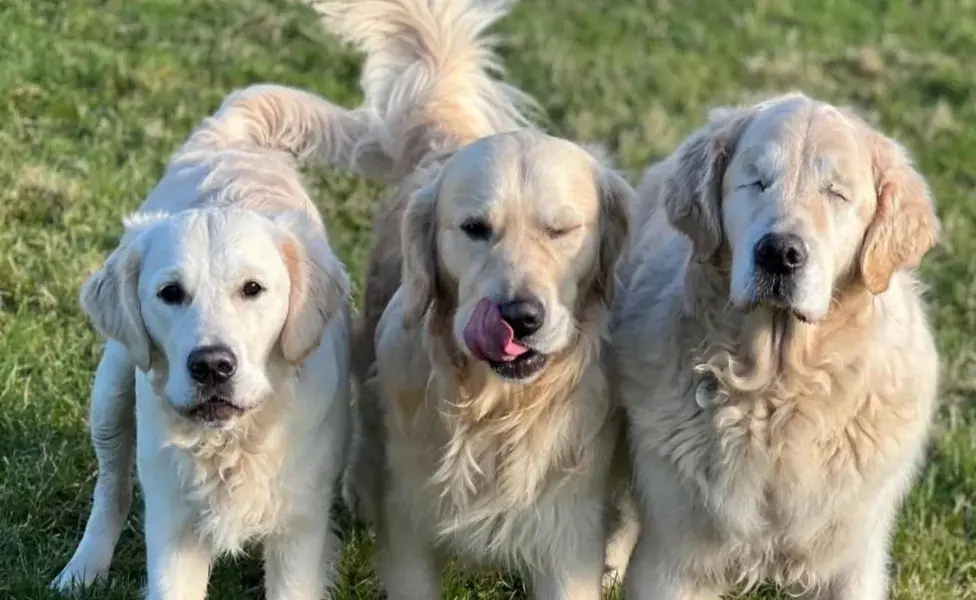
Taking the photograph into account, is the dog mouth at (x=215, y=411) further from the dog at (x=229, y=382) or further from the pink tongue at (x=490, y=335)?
the pink tongue at (x=490, y=335)

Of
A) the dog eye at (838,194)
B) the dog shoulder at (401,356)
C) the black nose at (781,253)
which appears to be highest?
the dog eye at (838,194)

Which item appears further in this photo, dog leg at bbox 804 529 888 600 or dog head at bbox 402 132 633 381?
dog leg at bbox 804 529 888 600

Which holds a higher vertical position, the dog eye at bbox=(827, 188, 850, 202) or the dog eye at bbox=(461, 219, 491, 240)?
the dog eye at bbox=(827, 188, 850, 202)

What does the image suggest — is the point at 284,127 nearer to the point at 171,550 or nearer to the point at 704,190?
the point at 171,550

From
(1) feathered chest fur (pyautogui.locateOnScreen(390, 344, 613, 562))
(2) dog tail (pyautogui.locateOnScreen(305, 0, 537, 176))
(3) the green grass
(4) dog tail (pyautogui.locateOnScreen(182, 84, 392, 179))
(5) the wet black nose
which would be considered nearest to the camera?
(5) the wet black nose

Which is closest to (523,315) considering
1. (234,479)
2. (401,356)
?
(401,356)

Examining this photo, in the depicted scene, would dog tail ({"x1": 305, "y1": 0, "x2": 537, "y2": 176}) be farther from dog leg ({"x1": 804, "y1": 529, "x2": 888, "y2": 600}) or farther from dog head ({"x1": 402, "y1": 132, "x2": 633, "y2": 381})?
dog leg ({"x1": 804, "y1": 529, "x2": 888, "y2": 600})

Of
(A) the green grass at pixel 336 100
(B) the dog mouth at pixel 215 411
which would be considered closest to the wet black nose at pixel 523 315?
(B) the dog mouth at pixel 215 411

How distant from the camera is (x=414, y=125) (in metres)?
4.82

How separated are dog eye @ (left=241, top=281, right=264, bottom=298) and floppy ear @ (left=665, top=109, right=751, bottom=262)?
3.72 ft

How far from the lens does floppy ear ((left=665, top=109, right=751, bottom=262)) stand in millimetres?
3305

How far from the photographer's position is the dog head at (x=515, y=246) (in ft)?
10.4

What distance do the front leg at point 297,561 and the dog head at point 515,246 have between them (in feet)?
2.20

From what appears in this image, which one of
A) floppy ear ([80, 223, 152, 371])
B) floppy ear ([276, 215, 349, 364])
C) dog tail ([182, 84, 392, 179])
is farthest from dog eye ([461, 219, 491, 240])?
dog tail ([182, 84, 392, 179])
